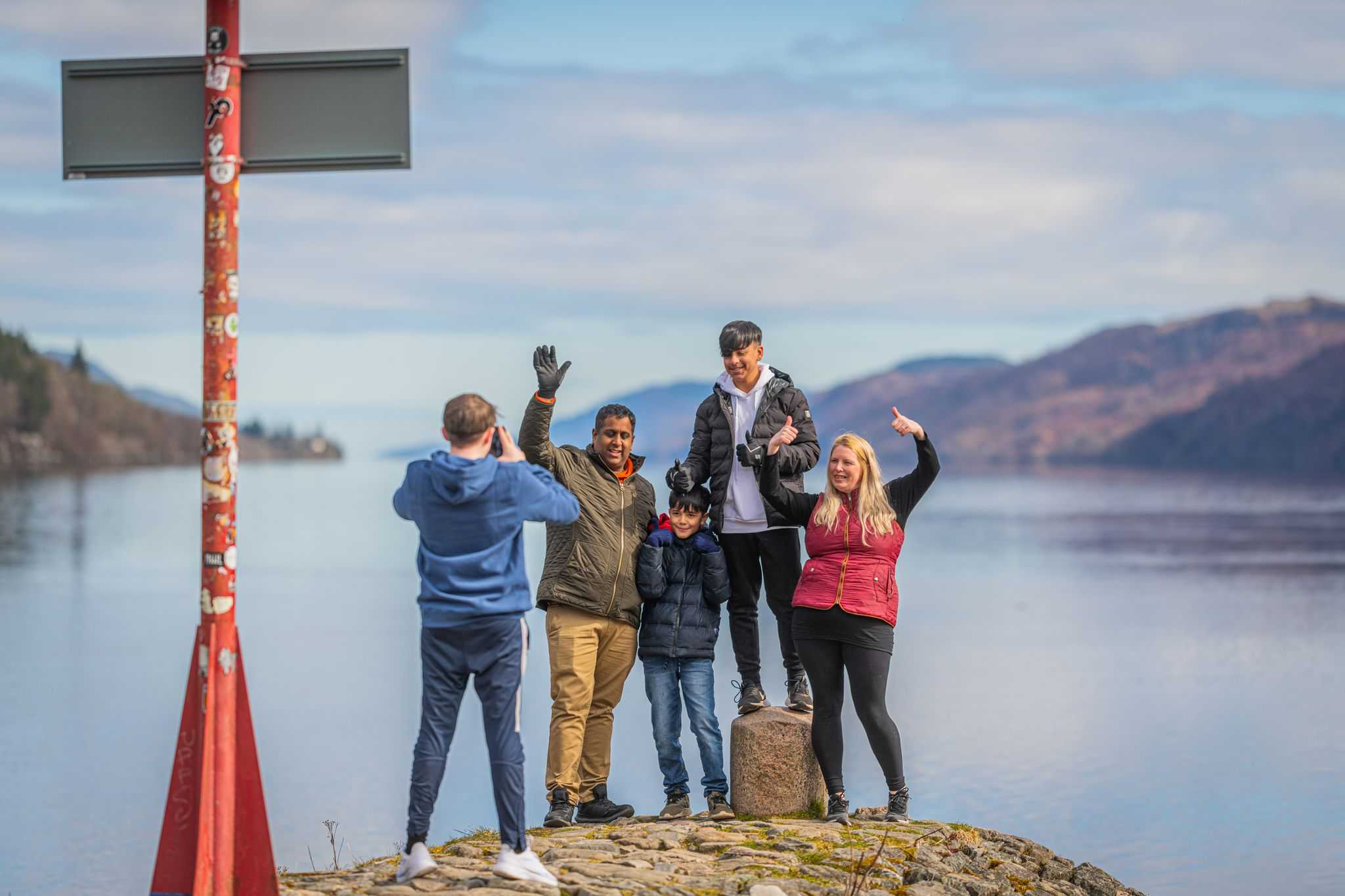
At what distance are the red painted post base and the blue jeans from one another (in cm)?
281

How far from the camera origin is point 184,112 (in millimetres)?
6270

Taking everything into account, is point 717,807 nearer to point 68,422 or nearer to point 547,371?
point 547,371

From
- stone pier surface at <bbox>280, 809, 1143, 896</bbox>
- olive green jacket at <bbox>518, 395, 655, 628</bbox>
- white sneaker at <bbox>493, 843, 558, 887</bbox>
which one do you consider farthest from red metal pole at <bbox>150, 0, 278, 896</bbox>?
olive green jacket at <bbox>518, 395, 655, 628</bbox>

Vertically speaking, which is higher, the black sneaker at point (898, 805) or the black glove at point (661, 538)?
the black glove at point (661, 538)

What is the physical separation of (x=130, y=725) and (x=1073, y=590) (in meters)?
32.8

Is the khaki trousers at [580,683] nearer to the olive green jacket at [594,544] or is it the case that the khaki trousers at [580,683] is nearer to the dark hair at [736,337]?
the olive green jacket at [594,544]

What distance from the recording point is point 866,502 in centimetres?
797

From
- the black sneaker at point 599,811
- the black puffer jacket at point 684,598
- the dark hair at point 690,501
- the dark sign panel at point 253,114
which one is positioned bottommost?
the black sneaker at point 599,811

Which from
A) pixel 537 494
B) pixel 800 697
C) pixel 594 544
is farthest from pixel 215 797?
pixel 800 697

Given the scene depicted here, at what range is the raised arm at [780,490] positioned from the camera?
8.16m

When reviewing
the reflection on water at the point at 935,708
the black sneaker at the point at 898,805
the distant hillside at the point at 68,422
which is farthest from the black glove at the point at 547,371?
the distant hillside at the point at 68,422

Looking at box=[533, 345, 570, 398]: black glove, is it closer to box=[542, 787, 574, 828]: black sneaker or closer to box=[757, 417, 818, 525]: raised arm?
box=[757, 417, 818, 525]: raised arm

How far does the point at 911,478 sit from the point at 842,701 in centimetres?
134

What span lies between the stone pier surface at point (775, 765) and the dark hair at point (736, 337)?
2147 millimetres
